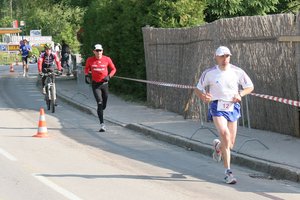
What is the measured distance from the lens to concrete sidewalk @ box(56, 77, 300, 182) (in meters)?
9.80

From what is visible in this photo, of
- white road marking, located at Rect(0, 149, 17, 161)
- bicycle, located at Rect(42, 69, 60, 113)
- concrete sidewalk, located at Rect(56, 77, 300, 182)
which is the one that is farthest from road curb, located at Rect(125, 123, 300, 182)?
bicycle, located at Rect(42, 69, 60, 113)

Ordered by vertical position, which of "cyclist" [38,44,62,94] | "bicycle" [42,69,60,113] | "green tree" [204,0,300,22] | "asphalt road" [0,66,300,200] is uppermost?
"green tree" [204,0,300,22]

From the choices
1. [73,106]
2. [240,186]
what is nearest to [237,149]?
[240,186]

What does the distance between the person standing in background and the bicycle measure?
402 inches

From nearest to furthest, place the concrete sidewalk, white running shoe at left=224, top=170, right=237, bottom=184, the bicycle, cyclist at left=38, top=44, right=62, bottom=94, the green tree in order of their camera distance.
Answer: white running shoe at left=224, top=170, right=237, bottom=184
the concrete sidewalk
the bicycle
cyclist at left=38, top=44, right=62, bottom=94
the green tree

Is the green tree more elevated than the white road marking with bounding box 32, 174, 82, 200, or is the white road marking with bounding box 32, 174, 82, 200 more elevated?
the green tree

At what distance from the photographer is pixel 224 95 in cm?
896

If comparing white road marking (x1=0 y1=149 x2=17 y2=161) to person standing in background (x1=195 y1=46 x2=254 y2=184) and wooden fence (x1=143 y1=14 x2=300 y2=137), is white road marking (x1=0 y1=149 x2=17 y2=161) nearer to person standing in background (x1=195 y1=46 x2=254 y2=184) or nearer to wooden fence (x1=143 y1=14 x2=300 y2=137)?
person standing in background (x1=195 y1=46 x2=254 y2=184)

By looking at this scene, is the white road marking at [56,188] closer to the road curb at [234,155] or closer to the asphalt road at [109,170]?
the asphalt road at [109,170]

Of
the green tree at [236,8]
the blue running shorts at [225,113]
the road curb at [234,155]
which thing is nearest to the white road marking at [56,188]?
the blue running shorts at [225,113]

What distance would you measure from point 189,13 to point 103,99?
16.1 feet

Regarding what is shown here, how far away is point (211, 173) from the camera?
32.0 ft

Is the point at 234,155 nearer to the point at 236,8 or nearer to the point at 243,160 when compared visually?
the point at 243,160

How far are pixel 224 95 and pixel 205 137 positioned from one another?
12.1ft
